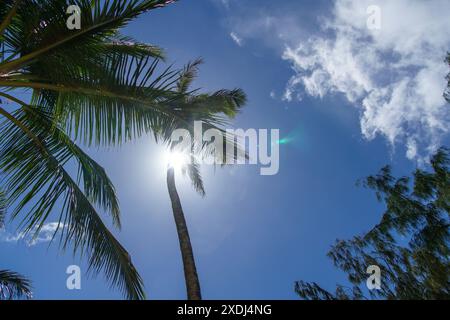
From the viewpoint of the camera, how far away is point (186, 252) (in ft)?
22.5

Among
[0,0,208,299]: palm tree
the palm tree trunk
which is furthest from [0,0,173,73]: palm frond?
the palm tree trunk

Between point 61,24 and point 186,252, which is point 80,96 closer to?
point 61,24

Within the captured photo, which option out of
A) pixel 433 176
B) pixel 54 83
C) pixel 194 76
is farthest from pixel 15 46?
pixel 433 176

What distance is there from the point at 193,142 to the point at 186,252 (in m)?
3.19

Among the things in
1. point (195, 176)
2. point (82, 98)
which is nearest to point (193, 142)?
point (82, 98)

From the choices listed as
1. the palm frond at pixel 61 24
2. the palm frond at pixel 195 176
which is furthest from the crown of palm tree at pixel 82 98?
the palm frond at pixel 195 176

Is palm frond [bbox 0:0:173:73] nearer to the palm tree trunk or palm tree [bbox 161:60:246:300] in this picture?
palm tree [bbox 161:60:246:300]

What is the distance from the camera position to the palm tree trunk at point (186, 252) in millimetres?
6238

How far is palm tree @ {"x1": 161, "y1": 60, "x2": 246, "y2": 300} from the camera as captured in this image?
4.38 meters

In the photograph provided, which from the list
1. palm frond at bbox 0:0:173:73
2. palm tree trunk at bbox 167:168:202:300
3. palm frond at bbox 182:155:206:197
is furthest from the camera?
palm frond at bbox 182:155:206:197

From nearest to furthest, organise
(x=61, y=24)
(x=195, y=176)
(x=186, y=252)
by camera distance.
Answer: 1. (x=61, y=24)
2. (x=186, y=252)
3. (x=195, y=176)

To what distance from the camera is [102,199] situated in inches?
189
